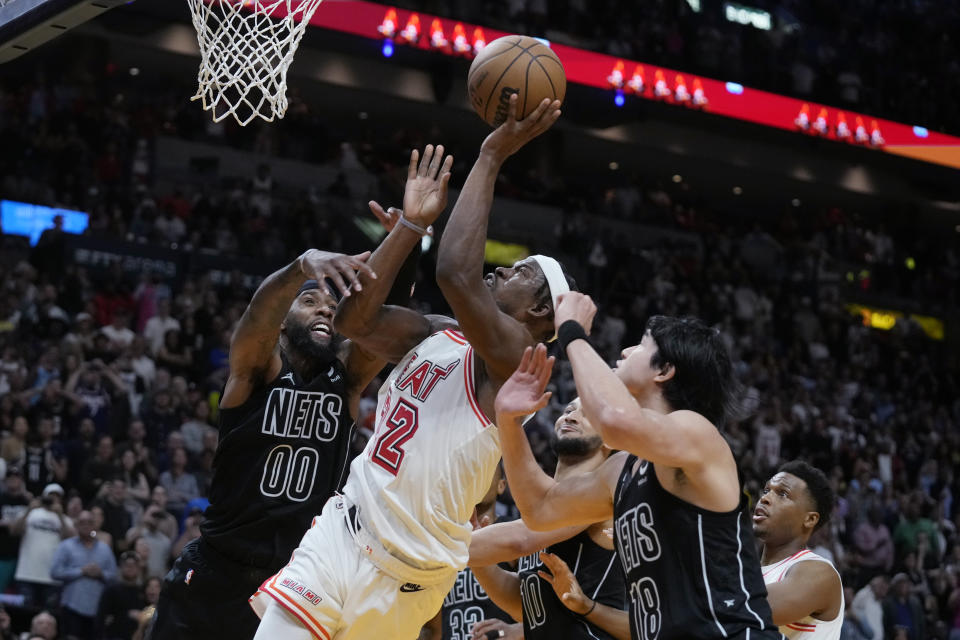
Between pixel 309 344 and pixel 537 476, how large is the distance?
5.16 ft

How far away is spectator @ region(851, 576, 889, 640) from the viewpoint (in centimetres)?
Result: 1311

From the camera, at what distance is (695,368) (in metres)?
3.79

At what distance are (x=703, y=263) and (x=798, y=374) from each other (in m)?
3.05

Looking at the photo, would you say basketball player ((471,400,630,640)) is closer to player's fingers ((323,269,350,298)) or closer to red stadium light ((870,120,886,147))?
player's fingers ((323,269,350,298))

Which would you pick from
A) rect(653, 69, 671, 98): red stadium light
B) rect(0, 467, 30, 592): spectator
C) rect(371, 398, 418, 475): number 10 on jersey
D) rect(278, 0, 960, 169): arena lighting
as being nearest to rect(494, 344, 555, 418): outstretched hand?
rect(371, 398, 418, 475): number 10 on jersey

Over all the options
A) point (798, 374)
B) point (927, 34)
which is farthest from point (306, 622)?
point (927, 34)

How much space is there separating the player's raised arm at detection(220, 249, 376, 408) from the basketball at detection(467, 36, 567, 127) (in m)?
0.86

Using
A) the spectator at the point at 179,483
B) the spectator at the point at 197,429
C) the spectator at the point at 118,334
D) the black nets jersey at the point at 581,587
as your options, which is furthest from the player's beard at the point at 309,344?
the spectator at the point at 118,334

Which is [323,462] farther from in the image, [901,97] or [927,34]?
[927,34]

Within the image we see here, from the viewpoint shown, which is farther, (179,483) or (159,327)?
(159,327)

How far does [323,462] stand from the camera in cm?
538

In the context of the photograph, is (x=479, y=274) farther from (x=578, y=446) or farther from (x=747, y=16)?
(x=747, y=16)

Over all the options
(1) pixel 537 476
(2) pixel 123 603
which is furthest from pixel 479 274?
(2) pixel 123 603

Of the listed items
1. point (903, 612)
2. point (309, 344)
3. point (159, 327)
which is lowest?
point (903, 612)
